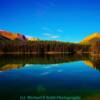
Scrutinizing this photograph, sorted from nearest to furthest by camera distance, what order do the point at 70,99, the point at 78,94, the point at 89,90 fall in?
the point at 70,99 < the point at 78,94 < the point at 89,90

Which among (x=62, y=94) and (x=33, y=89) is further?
(x=33, y=89)

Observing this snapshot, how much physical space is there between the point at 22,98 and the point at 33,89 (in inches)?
164

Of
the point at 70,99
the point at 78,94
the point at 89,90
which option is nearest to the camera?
the point at 70,99

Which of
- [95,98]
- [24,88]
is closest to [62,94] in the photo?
[95,98]

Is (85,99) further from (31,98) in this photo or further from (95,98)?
(31,98)

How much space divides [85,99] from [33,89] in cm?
710

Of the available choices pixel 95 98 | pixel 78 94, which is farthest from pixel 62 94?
pixel 95 98

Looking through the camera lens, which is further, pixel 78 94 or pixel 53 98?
pixel 78 94

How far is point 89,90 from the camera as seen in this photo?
25.6m

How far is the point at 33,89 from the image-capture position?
25.9 metres

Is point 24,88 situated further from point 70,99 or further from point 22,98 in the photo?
point 70,99

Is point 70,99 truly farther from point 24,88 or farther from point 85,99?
point 24,88

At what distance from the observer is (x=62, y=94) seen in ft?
77.2

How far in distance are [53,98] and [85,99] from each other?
3118mm
